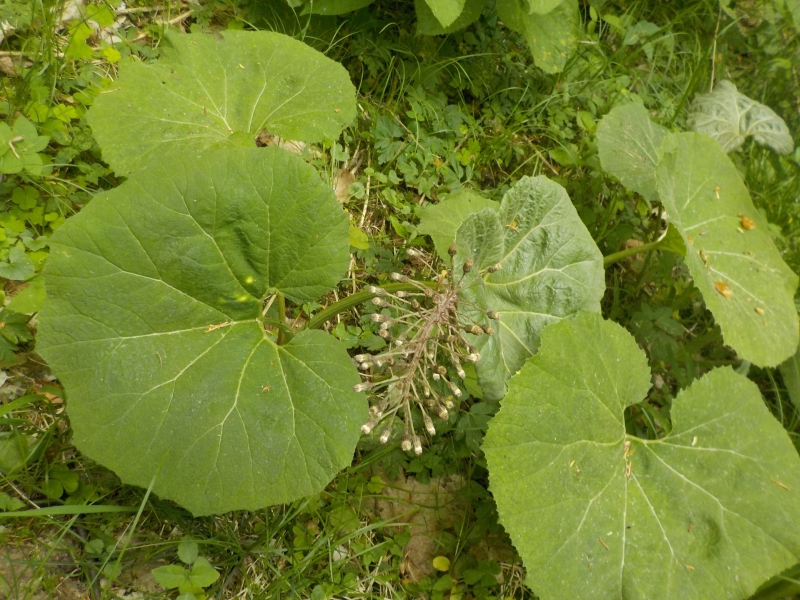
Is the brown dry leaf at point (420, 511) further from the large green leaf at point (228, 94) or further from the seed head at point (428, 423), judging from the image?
the large green leaf at point (228, 94)

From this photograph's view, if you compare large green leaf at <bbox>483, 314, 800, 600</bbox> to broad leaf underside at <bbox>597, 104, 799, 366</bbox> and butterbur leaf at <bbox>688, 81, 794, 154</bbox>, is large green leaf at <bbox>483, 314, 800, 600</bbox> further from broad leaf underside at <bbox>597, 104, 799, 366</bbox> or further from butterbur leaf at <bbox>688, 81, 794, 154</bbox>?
butterbur leaf at <bbox>688, 81, 794, 154</bbox>

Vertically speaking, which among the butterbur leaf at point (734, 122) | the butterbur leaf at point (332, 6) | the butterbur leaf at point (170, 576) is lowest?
the butterbur leaf at point (170, 576)

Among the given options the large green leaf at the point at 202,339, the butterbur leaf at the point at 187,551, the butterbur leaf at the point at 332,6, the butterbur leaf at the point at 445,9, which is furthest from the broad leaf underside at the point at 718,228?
the butterbur leaf at the point at 187,551

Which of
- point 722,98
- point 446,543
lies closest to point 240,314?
point 446,543

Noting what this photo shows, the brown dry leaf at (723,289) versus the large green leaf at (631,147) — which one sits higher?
the large green leaf at (631,147)

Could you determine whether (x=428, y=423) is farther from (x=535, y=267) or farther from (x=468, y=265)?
(x=535, y=267)
